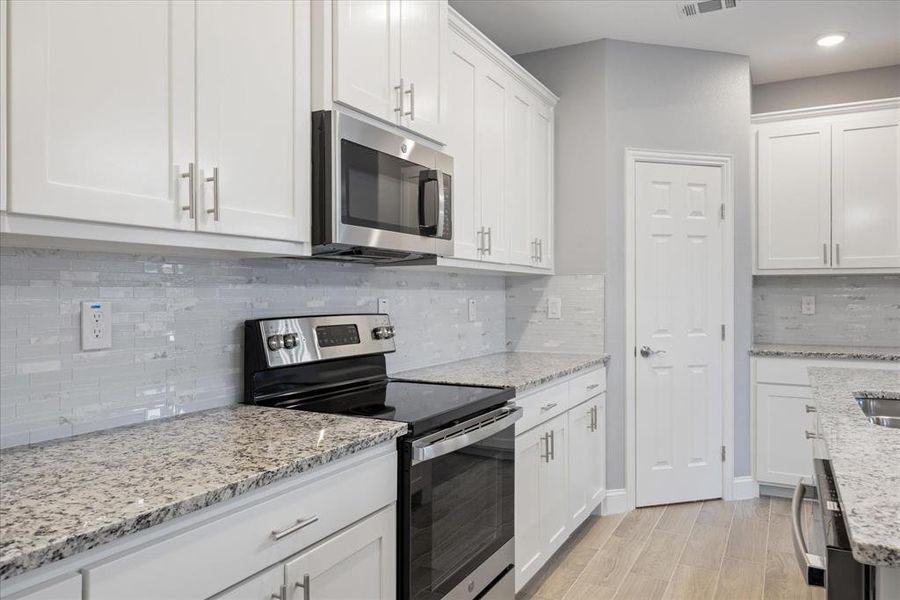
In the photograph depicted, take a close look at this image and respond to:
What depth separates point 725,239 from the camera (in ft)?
11.8

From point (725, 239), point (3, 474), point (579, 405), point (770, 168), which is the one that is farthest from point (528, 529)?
point (770, 168)

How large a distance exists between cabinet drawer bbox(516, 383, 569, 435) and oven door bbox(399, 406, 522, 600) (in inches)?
6.6

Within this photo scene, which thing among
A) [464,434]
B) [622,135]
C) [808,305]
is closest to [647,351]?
[622,135]

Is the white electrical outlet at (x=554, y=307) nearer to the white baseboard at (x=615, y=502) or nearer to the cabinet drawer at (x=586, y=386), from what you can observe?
the cabinet drawer at (x=586, y=386)

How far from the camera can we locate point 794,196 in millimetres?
3791

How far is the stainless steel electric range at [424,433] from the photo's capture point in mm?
1642

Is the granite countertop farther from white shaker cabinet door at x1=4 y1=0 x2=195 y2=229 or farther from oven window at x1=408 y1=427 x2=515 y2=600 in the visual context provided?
white shaker cabinet door at x1=4 y1=0 x2=195 y2=229

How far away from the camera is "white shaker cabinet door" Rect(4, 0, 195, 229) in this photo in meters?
1.08

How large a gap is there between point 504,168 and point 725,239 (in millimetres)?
1504

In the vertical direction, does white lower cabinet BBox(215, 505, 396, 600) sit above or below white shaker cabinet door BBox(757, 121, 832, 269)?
below

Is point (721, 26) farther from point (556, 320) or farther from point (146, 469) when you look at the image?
point (146, 469)

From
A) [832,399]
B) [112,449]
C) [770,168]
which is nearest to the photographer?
[112,449]

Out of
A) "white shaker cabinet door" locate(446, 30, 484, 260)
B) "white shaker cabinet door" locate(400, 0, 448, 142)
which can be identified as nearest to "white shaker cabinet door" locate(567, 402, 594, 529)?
"white shaker cabinet door" locate(446, 30, 484, 260)

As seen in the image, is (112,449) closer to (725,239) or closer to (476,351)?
(476,351)
